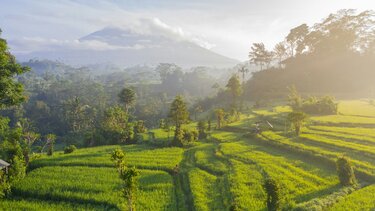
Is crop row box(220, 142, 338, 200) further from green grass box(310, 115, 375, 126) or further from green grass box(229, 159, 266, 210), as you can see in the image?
green grass box(310, 115, 375, 126)

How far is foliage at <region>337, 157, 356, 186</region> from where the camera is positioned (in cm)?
2480

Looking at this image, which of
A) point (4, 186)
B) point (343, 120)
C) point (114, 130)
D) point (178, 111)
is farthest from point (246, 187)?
point (343, 120)

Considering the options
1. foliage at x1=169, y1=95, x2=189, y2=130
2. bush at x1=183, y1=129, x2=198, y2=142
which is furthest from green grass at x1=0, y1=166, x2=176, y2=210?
foliage at x1=169, y1=95, x2=189, y2=130

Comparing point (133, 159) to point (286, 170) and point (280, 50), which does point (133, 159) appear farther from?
point (280, 50)

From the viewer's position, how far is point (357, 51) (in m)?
89.4

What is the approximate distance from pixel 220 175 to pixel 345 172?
9.79 metres

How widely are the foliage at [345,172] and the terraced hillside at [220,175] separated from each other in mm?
598

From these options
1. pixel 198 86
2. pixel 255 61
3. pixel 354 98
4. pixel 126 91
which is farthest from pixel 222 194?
pixel 198 86

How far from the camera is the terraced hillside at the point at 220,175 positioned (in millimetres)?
22750

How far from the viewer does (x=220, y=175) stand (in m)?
A: 28.3

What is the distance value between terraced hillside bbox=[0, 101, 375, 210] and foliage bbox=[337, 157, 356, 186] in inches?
23.5

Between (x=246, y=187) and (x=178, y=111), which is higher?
(x=178, y=111)

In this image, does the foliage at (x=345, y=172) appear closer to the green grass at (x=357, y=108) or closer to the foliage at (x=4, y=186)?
the foliage at (x=4, y=186)

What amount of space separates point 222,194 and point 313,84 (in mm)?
64829
